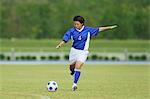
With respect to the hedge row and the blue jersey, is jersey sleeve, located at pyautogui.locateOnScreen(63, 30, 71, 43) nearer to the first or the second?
the blue jersey

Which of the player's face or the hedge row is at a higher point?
the player's face

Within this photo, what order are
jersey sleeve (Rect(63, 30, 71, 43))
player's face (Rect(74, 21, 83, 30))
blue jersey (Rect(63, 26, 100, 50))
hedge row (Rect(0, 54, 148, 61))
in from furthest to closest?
hedge row (Rect(0, 54, 148, 61))
blue jersey (Rect(63, 26, 100, 50))
player's face (Rect(74, 21, 83, 30))
jersey sleeve (Rect(63, 30, 71, 43))

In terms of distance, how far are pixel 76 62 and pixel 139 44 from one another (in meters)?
49.2

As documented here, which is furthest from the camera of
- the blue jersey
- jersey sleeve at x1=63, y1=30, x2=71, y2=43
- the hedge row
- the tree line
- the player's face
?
the tree line

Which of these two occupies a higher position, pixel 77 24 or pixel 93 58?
pixel 77 24

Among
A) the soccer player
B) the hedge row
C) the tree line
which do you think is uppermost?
the tree line

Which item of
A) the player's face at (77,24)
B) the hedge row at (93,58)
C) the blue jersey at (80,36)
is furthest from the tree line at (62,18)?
the player's face at (77,24)

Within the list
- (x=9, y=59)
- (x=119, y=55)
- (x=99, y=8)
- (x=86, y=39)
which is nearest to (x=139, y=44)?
(x=99, y=8)

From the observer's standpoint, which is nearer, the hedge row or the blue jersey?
the blue jersey

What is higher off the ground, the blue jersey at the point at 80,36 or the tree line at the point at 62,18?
the tree line at the point at 62,18

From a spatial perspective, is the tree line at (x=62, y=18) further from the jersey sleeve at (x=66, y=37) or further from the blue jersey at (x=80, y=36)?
the jersey sleeve at (x=66, y=37)

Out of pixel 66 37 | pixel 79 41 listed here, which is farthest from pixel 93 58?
pixel 66 37

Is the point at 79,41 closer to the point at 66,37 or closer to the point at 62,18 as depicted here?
the point at 66,37

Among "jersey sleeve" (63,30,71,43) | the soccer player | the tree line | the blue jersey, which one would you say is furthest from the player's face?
the tree line
